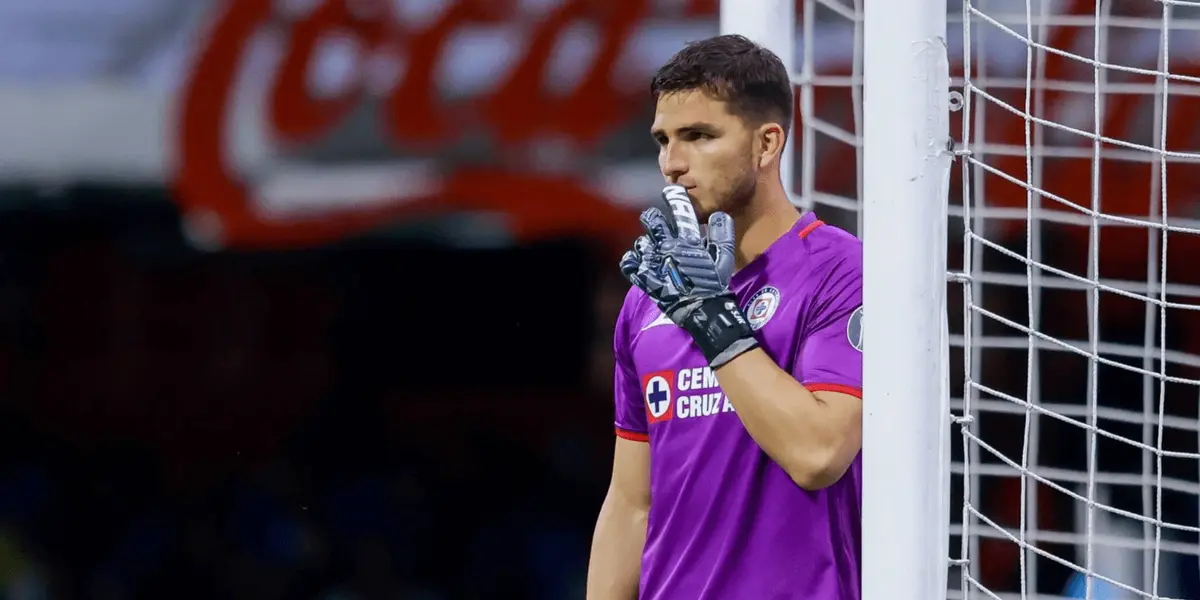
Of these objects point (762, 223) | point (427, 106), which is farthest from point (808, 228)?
point (427, 106)

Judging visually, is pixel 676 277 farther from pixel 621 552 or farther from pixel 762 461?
pixel 621 552

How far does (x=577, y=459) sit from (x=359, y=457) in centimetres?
91

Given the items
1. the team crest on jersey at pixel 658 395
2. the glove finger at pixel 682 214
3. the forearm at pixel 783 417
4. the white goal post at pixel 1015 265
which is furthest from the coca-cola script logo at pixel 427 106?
the forearm at pixel 783 417

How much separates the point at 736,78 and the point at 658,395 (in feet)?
1.31

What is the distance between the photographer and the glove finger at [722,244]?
1740 millimetres

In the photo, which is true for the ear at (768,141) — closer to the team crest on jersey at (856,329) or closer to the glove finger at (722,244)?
the glove finger at (722,244)

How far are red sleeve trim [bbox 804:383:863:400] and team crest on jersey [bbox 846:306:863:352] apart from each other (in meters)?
0.05

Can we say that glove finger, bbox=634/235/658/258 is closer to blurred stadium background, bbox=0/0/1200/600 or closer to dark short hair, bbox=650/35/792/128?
dark short hair, bbox=650/35/792/128

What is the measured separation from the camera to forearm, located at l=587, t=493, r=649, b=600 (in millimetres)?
1982

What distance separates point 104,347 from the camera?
21.7 feet

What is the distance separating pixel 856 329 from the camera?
1780 mm

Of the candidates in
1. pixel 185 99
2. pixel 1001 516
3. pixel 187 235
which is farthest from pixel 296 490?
pixel 1001 516

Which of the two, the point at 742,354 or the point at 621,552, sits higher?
the point at 742,354

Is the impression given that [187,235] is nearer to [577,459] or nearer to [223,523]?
[223,523]
